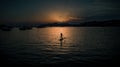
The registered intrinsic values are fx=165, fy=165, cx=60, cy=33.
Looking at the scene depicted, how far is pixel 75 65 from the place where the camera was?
1862 centimetres

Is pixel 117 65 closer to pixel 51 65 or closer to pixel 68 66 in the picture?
pixel 68 66

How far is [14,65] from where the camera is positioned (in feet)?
62.3

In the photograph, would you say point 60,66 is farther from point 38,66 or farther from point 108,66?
point 108,66

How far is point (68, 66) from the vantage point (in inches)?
722

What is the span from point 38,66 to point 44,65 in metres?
0.76

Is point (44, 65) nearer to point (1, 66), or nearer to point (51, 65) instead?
point (51, 65)

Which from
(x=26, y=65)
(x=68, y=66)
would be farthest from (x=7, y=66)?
(x=68, y=66)

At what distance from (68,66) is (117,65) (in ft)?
17.5

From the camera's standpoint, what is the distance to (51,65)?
745 inches

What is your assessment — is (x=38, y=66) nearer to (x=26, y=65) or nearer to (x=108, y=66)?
(x=26, y=65)

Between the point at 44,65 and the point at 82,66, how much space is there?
14.1 feet

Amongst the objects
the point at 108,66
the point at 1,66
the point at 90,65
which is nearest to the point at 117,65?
the point at 108,66

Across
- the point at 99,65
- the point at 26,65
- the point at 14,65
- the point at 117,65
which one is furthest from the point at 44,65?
the point at 117,65

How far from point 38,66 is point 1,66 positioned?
4.11 meters
